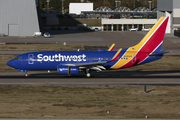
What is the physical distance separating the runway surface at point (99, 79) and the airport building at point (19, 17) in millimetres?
65984

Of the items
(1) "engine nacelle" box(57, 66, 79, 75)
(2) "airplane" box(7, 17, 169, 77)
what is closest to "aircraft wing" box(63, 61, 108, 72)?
(2) "airplane" box(7, 17, 169, 77)

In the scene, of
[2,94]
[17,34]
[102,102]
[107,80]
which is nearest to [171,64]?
[107,80]

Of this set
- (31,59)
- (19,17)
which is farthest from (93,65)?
(19,17)

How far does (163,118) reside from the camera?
24.7 m

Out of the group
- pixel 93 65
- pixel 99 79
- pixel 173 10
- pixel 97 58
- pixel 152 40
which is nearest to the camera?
pixel 93 65

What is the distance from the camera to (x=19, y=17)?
109750 mm

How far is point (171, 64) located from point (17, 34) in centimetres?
7159

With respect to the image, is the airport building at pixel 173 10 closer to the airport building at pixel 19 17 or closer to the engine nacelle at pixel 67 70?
the airport building at pixel 19 17

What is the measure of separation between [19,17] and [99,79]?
75272 millimetres

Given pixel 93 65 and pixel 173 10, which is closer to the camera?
pixel 93 65

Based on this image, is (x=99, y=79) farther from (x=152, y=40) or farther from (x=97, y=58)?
(x=152, y=40)

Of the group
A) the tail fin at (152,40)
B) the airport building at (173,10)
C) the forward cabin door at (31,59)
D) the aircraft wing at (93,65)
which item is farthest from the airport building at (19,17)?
the tail fin at (152,40)

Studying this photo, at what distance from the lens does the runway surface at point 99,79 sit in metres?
39.4

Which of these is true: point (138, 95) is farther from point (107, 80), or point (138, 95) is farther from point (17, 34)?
point (17, 34)
